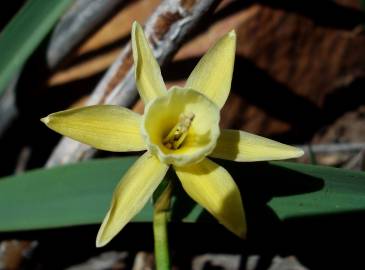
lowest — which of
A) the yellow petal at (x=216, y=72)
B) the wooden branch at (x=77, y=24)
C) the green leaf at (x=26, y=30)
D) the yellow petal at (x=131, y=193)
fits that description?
the yellow petal at (x=131, y=193)

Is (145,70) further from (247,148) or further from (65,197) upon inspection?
(65,197)

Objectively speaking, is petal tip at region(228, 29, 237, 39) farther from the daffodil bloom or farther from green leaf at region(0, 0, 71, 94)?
green leaf at region(0, 0, 71, 94)

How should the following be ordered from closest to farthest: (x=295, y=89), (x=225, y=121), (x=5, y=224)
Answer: (x=5, y=224) → (x=225, y=121) → (x=295, y=89)

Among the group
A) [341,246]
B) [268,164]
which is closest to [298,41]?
[341,246]

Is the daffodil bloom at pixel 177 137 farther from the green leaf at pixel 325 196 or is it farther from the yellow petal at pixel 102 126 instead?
the green leaf at pixel 325 196

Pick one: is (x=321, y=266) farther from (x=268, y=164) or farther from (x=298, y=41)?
(x=298, y=41)

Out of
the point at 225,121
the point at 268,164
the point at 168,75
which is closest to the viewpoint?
the point at 268,164

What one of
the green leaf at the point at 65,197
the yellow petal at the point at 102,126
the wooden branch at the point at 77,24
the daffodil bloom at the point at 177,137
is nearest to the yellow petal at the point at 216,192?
the daffodil bloom at the point at 177,137
